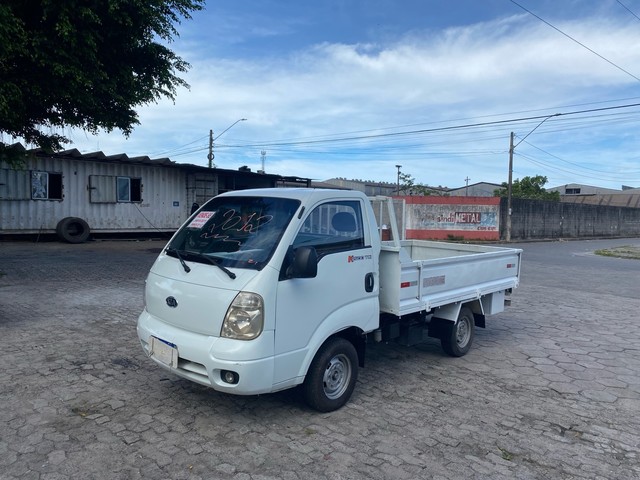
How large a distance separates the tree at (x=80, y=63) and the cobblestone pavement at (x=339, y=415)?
4704mm

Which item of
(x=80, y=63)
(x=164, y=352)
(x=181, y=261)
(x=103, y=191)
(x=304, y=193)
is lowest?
(x=164, y=352)

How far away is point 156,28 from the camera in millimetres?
10906

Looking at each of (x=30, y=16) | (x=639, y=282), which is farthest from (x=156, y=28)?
(x=639, y=282)

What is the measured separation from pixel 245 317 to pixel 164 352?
874 mm

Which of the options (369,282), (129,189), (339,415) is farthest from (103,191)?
(339,415)

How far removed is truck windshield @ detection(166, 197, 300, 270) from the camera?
12.5 ft

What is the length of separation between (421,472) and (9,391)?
12.2 feet

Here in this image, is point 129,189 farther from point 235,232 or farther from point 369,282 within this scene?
point 369,282

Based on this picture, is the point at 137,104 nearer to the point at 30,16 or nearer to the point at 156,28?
the point at 156,28

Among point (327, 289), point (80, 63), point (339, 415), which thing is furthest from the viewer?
point (80, 63)

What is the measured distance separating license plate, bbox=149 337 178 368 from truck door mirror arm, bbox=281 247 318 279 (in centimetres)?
109

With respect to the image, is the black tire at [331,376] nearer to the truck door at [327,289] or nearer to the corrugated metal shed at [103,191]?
the truck door at [327,289]

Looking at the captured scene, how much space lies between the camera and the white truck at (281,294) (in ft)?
11.5

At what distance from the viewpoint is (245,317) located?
349cm
